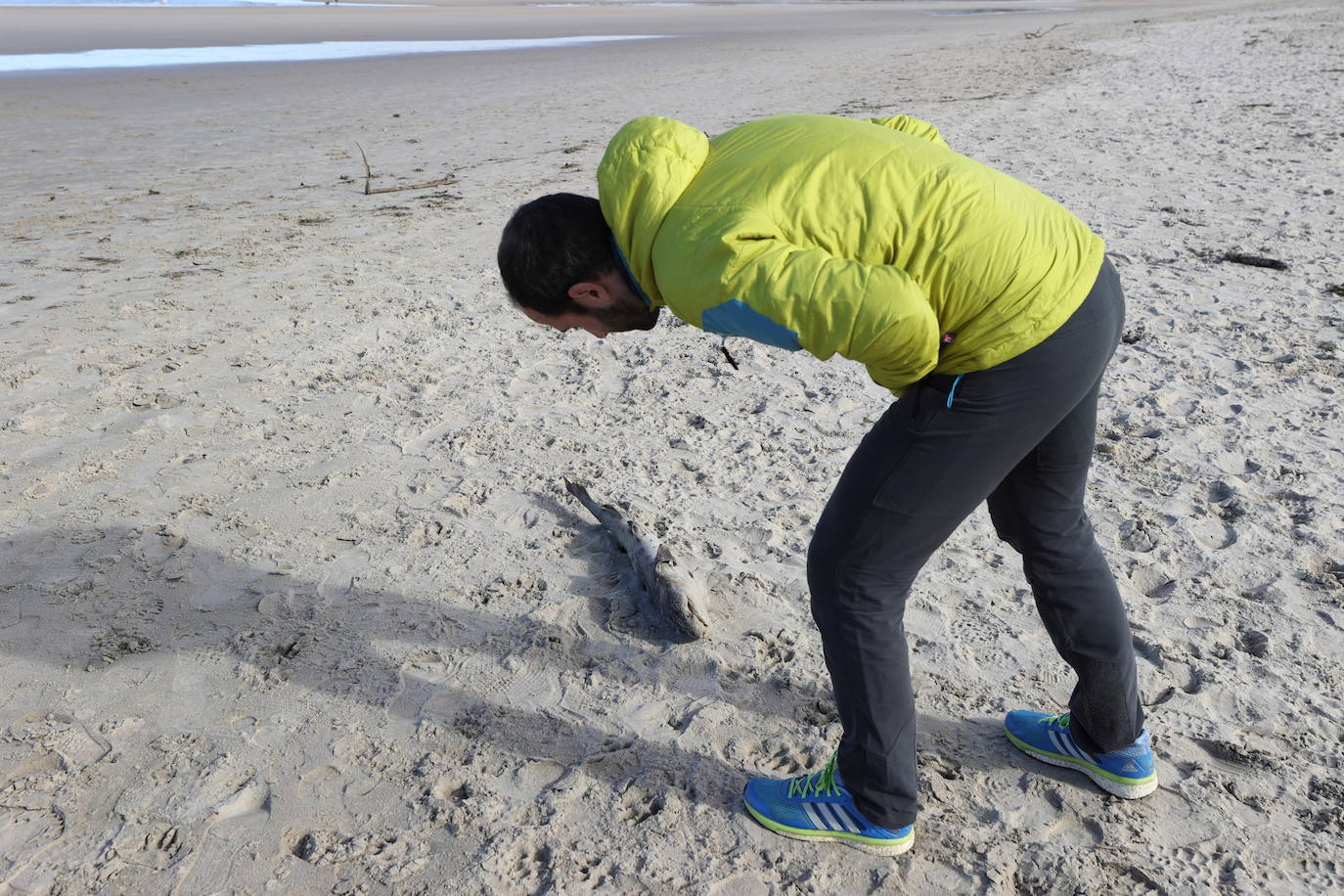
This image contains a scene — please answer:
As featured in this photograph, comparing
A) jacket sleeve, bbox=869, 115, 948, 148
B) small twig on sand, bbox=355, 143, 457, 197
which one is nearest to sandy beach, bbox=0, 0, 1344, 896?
small twig on sand, bbox=355, 143, 457, 197

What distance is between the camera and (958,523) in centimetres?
182

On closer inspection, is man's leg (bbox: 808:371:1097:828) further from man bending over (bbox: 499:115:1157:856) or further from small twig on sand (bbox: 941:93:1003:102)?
small twig on sand (bbox: 941:93:1003:102)

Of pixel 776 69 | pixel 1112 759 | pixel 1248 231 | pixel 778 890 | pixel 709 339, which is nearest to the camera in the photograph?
pixel 778 890

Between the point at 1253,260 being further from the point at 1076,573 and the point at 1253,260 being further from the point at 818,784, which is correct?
the point at 818,784

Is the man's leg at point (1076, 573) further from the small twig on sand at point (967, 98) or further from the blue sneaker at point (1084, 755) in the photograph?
the small twig on sand at point (967, 98)

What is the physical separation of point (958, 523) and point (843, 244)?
560mm

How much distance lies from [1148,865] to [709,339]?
3.35 metres

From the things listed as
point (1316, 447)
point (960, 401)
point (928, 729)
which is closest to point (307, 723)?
point (928, 729)

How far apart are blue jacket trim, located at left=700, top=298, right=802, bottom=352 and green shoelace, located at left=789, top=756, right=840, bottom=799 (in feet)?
3.49

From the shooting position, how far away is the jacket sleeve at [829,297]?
1527 millimetres

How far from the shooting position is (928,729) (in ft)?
8.48

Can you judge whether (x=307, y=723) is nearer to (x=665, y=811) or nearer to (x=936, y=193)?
(x=665, y=811)

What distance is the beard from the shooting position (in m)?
1.81

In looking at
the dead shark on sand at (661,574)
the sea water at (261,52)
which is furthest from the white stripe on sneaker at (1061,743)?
the sea water at (261,52)
